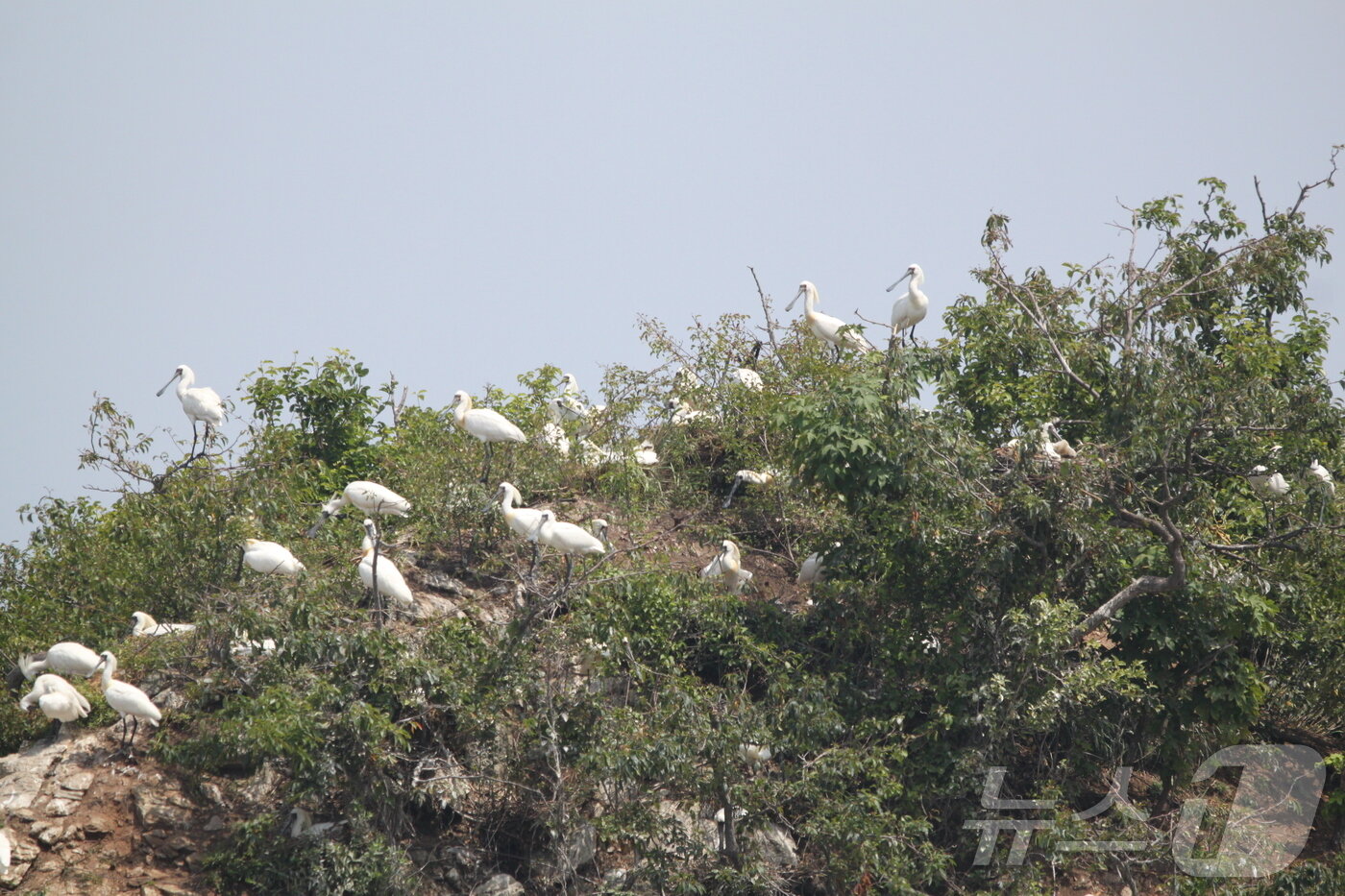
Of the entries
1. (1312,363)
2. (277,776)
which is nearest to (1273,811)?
(1312,363)

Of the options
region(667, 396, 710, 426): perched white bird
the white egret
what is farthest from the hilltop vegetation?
region(667, 396, 710, 426): perched white bird

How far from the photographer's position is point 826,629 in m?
14.8

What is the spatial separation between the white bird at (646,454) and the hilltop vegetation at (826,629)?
97 cm

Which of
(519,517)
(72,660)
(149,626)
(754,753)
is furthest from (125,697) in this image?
(754,753)

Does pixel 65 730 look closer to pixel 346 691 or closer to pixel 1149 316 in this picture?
pixel 346 691

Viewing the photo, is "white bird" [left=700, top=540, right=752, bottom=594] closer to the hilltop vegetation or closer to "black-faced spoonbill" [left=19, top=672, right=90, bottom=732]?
the hilltop vegetation

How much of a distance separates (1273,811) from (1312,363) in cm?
530

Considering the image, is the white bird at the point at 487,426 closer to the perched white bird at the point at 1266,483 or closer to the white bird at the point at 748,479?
the white bird at the point at 748,479

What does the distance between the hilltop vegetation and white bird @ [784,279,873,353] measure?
2.57ft

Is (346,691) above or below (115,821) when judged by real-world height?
above

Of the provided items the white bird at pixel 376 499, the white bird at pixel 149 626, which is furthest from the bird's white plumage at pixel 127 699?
the white bird at pixel 376 499

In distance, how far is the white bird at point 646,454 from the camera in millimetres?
18453

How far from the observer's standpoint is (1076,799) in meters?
15.2

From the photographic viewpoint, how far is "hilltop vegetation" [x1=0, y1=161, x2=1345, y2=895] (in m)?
12.6
